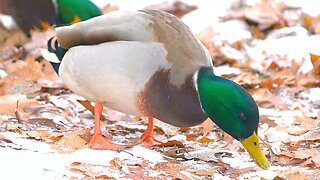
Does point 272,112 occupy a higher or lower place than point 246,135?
lower

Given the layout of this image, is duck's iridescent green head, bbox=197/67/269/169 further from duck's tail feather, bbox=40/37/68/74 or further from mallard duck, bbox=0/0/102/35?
mallard duck, bbox=0/0/102/35

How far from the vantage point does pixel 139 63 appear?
3764 millimetres

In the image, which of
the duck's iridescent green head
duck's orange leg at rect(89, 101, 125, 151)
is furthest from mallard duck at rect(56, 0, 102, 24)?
the duck's iridescent green head

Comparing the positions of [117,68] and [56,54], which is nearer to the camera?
[117,68]

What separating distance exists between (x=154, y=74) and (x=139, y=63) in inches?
3.6

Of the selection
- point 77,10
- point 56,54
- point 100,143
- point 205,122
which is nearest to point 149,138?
point 100,143

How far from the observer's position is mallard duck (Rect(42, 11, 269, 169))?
360 cm

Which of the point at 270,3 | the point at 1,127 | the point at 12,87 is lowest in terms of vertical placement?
the point at 270,3

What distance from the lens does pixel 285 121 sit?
484 centimetres

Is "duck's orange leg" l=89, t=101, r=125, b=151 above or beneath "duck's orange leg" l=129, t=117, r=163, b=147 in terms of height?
above

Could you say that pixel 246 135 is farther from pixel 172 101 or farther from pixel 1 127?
pixel 1 127

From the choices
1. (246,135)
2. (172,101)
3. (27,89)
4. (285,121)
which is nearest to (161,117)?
(172,101)

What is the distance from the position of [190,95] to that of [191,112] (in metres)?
0.08

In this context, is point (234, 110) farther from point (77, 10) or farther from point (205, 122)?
point (77, 10)
